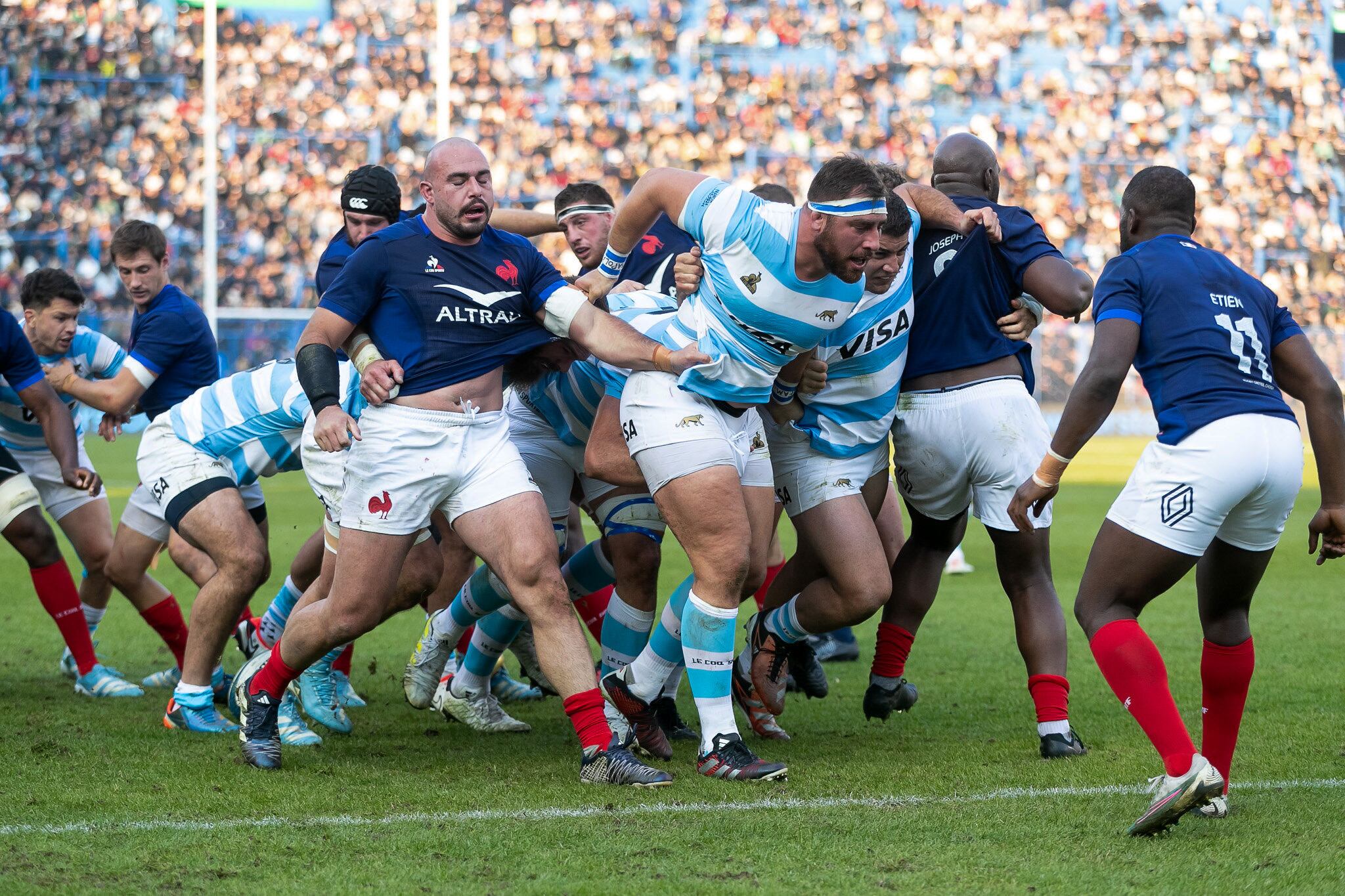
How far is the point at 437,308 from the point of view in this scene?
5195 millimetres

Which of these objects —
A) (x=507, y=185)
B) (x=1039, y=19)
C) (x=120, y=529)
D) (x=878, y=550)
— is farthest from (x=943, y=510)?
(x=1039, y=19)

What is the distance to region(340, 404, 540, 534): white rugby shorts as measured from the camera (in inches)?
201

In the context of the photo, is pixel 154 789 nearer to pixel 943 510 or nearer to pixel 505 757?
pixel 505 757

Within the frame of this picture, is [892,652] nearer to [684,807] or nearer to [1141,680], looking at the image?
[684,807]

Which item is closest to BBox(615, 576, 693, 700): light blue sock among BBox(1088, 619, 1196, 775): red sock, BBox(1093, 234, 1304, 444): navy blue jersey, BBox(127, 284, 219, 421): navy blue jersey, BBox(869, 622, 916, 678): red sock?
BBox(869, 622, 916, 678): red sock

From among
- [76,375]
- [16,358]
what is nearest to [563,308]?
[16,358]

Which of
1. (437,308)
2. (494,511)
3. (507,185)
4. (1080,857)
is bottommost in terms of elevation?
(507,185)

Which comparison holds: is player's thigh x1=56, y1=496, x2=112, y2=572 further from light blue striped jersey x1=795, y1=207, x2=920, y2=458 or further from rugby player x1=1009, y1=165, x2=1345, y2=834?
rugby player x1=1009, y1=165, x2=1345, y2=834

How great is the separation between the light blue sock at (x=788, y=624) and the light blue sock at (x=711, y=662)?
65 centimetres

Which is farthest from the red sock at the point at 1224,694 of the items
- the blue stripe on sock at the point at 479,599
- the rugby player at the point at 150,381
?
the rugby player at the point at 150,381

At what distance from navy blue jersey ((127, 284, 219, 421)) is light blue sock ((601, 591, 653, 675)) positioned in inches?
106

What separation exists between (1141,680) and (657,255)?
3.20m

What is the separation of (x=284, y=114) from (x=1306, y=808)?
992 inches

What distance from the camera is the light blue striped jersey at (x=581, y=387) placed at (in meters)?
5.67
